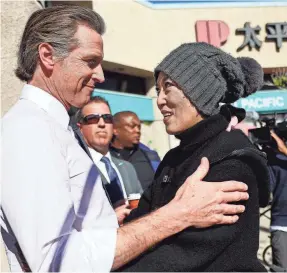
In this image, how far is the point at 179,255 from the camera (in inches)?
56.2

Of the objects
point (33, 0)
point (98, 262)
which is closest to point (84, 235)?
point (98, 262)

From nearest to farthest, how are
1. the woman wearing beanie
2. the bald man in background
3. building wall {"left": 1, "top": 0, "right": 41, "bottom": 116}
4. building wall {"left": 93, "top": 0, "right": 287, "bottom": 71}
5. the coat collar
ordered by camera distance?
the woman wearing beanie
the coat collar
building wall {"left": 1, "top": 0, "right": 41, "bottom": 116}
the bald man in background
building wall {"left": 93, "top": 0, "right": 287, "bottom": 71}

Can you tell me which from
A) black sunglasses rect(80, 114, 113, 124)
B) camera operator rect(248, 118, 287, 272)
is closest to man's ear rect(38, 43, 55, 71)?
black sunglasses rect(80, 114, 113, 124)

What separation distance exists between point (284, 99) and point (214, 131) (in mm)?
10442

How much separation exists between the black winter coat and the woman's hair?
516mm

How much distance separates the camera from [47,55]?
1.41 m

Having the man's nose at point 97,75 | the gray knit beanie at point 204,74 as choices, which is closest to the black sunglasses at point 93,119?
the gray knit beanie at point 204,74

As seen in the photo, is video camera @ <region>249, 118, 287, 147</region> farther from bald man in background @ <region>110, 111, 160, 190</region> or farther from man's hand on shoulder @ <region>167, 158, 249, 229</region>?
man's hand on shoulder @ <region>167, 158, 249, 229</region>

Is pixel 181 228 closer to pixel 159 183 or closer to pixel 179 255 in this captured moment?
pixel 179 255

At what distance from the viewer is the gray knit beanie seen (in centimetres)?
171

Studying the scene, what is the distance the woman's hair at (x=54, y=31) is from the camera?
1.40 m

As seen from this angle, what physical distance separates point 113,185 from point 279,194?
189 cm

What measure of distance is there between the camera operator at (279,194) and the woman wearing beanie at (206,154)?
2.45 m

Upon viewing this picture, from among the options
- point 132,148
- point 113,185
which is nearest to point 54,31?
point 113,185
